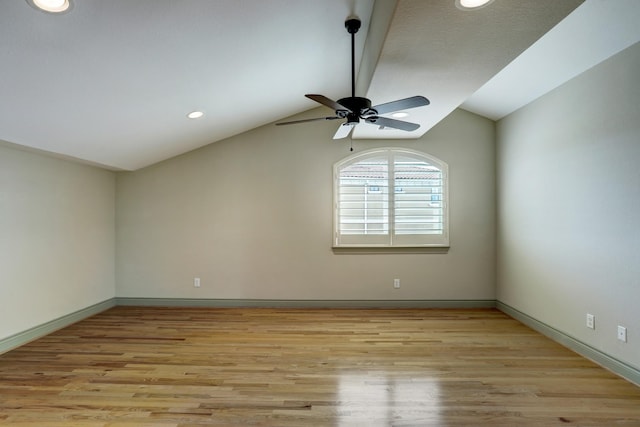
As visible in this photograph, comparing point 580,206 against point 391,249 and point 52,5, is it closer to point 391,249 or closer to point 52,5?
point 391,249

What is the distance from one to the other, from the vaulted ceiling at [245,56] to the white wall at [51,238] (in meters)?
0.46

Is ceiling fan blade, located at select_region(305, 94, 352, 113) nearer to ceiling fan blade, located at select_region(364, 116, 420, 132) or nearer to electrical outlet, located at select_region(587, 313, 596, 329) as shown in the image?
ceiling fan blade, located at select_region(364, 116, 420, 132)

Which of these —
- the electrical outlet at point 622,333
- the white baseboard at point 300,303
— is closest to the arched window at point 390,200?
the white baseboard at point 300,303

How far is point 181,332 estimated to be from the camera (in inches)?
151

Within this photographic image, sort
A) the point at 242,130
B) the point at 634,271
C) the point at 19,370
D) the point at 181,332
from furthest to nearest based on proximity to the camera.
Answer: the point at 242,130, the point at 181,332, the point at 19,370, the point at 634,271

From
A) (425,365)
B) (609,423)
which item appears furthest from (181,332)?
(609,423)

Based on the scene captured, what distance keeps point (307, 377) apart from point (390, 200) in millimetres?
2784

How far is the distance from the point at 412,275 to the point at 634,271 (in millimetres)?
2504

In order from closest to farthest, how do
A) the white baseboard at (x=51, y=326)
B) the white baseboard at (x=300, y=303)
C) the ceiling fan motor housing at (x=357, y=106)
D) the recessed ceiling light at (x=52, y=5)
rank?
1. the recessed ceiling light at (x=52, y=5)
2. the ceiling fan motor housing at (x=357, y=106)
3. the white baseboard at (x=51, y=326)
4. the white baseboard at (x=300, y=303)

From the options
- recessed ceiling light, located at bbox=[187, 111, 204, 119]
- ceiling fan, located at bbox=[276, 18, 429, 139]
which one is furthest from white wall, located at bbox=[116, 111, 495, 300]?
ceiling fan, located at bbox=[276, 18, 429, 139]

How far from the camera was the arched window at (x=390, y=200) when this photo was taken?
15.8 feet

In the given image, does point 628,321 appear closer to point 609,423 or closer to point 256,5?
point 609,423

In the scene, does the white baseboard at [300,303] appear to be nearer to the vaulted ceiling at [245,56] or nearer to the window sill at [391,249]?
the window sill at [391,249]

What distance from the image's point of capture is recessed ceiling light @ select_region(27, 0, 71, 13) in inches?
68.1
